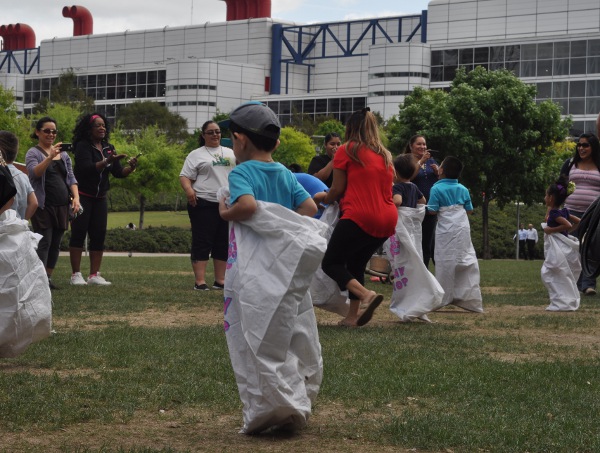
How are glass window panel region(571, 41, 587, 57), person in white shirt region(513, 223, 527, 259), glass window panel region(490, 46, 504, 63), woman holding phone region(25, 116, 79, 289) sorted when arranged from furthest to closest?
glass window panel region(490, 46, 504, 63), glass window panel region(571, 41, 587, 57), person in white shirt region(513, 223, 527, 259), woman holding phone region(25, 116, 79, 289)

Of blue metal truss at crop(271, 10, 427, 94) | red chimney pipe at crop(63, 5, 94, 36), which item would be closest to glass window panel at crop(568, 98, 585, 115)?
blue metal truss at crop(271, 10, 427, 94)

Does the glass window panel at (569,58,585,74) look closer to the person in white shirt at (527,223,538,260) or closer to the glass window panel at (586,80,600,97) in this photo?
the glass window panel at (586,80,600,97)

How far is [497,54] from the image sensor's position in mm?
89438

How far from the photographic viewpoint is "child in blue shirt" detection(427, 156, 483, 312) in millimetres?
11695

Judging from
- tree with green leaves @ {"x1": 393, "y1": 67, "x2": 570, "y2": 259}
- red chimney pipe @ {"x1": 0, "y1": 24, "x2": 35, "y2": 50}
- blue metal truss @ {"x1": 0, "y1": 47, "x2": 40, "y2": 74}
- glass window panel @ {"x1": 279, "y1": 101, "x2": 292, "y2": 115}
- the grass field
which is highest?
red chimney pipe @ {"x1": 0, "y1": 24, "x2": 35, "y2": 50}

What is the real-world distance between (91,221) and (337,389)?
25.3ft

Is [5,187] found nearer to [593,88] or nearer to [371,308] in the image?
[371,308]

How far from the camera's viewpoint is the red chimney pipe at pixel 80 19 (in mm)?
127125

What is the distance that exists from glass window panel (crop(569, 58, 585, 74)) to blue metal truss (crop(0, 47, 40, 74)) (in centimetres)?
6249

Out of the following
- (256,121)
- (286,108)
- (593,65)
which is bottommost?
(256,121)

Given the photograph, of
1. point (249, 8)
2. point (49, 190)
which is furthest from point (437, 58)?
point (49, 190)

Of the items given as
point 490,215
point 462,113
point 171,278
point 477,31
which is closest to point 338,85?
point 477,31

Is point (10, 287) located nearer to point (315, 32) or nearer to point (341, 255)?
point (341, 255)

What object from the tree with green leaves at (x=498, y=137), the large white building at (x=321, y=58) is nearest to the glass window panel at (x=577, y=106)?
the large white building at (x=321, y=58)
